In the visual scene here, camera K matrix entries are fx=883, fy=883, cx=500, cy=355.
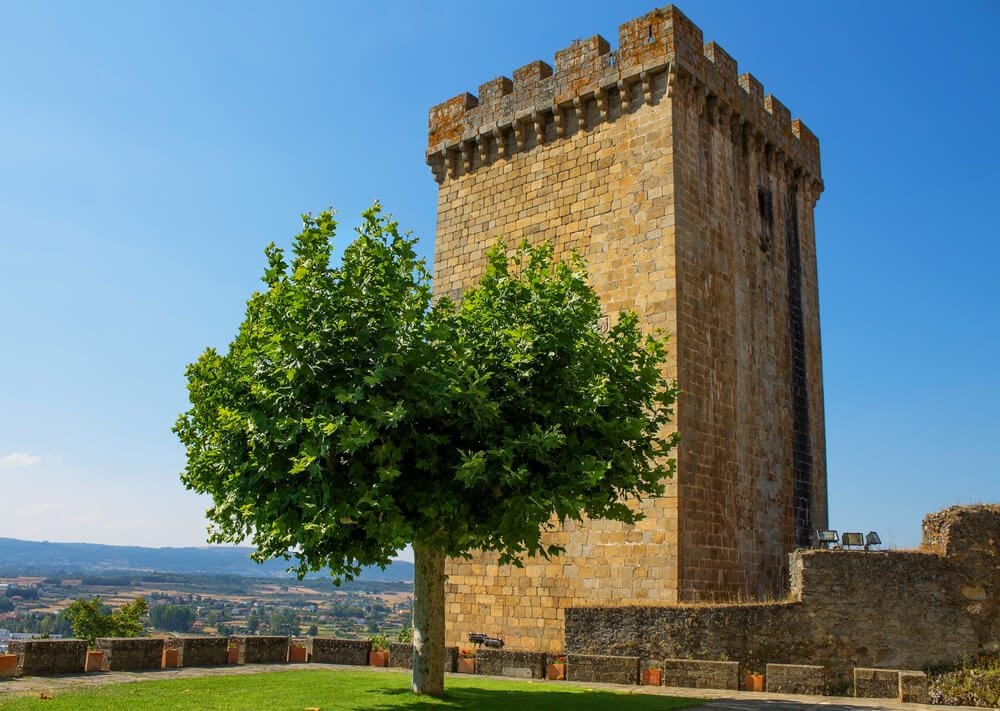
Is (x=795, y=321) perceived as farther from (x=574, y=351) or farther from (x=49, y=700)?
(x=49, y=700)

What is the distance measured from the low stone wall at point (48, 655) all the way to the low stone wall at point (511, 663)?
7920 mm

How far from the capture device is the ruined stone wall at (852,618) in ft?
56.7

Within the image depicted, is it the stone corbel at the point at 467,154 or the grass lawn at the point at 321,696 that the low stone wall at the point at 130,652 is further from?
the stone corbel at the point at 467,154

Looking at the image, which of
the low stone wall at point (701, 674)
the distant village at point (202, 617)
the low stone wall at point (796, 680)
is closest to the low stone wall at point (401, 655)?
the low stone wall at point (701, 674)

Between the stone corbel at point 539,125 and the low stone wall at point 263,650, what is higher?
the stone corbel at point 539,125

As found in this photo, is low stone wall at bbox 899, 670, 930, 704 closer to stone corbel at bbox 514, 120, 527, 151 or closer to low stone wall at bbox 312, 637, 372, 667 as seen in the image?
low stone wall at bbox 312, 637, 372, 667

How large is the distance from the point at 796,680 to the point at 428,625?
7.05 m

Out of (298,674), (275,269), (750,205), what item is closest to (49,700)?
(298,674)

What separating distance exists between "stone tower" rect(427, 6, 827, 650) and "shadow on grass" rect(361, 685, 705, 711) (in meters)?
4.32

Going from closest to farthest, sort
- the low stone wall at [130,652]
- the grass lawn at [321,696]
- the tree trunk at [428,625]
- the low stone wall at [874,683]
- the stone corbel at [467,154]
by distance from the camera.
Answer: the grass lawn at [321,696], the tree trunk at [428,625], the low stone wall at [874,683], the low stone wall at [130,652], the stone corbel at [467,154]

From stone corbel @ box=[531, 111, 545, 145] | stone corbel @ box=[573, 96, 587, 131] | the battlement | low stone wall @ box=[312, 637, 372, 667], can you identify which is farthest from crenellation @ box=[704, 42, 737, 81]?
low stone wall @ box=[312, 637, 372, 667]

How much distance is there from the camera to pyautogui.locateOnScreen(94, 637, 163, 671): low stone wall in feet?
57.8

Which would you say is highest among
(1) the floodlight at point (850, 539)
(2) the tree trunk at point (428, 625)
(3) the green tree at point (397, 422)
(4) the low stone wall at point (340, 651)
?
(3) the green tree at point (397, 422)

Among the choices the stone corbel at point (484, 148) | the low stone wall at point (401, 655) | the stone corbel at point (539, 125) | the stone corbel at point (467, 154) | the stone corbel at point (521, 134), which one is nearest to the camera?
the low stone wall at point (401, 655)
